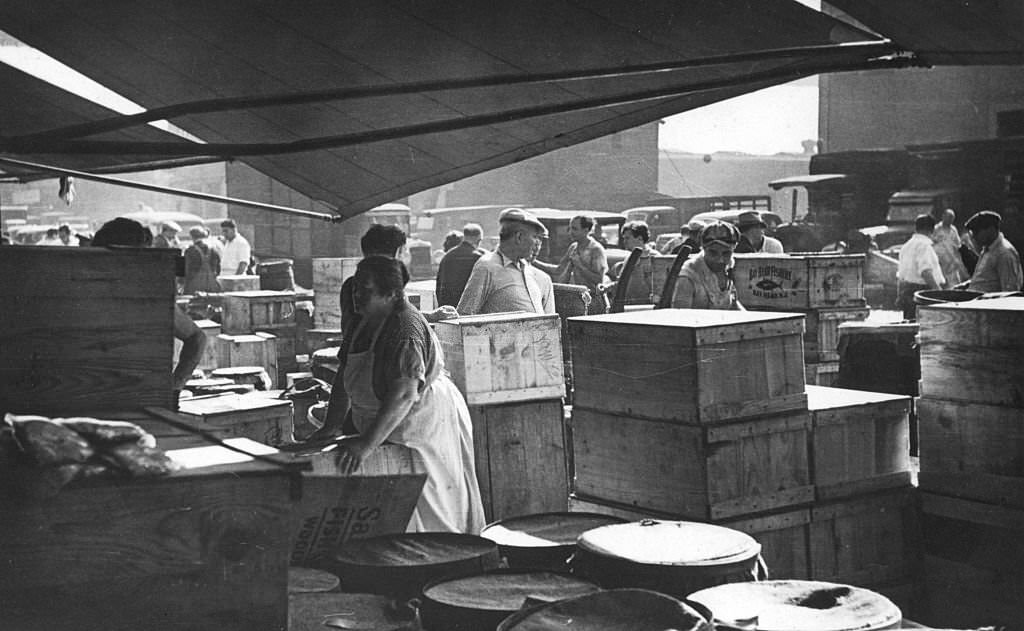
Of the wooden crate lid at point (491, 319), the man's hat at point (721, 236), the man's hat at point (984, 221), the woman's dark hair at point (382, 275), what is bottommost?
the wooden crate lid at point (491, 319)

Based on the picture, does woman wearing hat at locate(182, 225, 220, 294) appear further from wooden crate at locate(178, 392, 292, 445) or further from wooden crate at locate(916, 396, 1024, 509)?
wooden crate at locate(916, 396, 1024, 509)

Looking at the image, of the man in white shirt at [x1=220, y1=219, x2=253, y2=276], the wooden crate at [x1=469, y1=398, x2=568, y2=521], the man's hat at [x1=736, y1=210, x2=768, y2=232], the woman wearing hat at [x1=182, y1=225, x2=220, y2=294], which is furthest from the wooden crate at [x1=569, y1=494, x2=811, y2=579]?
the man in white shirt at [x1=220, y1=219, x2=253, y2=276]

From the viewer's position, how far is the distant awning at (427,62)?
3.80 meters

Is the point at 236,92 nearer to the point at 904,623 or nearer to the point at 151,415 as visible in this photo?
the point at 151,415

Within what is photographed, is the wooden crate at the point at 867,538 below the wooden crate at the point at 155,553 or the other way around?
below

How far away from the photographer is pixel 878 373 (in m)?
9.54

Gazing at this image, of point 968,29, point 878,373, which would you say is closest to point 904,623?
point 968,29

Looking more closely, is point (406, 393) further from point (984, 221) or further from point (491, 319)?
point (984, 221)

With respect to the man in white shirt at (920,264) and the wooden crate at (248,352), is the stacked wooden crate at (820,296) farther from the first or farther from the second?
the wooden crate at (248,352)

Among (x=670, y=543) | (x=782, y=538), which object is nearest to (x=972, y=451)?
(x=782, y=538)

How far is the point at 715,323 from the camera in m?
4.92

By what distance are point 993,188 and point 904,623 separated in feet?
74.0

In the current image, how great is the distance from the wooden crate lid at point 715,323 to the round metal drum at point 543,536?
0.91m

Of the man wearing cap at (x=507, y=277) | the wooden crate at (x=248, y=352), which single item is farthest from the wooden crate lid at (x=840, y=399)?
the wooden crate at (x=248, y=352)
